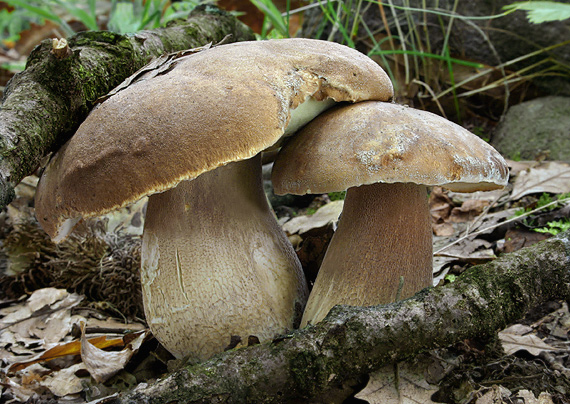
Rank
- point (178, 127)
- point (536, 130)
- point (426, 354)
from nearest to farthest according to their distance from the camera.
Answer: point (178, 127)
point (426, 354)
point (536, 130)

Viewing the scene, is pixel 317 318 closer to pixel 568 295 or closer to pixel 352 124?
pixel 352 124

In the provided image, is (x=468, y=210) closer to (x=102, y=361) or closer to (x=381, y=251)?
(x=381, y=251)

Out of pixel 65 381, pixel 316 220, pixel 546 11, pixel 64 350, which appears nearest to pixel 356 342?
pixel 65 381

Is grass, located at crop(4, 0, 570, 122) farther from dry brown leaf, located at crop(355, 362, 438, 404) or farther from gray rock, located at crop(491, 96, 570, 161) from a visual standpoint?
dry brown leaf, located at crop(355, 362, 438, 404)

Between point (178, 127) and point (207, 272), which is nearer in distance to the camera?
point (178, 127)

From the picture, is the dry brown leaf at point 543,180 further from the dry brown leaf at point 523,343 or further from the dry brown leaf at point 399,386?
the dry brown leaf at point 399,386

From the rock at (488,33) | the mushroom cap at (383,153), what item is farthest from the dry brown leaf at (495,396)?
the rock at (488,33)

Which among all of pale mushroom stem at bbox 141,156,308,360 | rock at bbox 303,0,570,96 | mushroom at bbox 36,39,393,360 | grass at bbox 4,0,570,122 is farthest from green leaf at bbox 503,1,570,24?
pale mushroom stem at bbox 141,156,308,360
